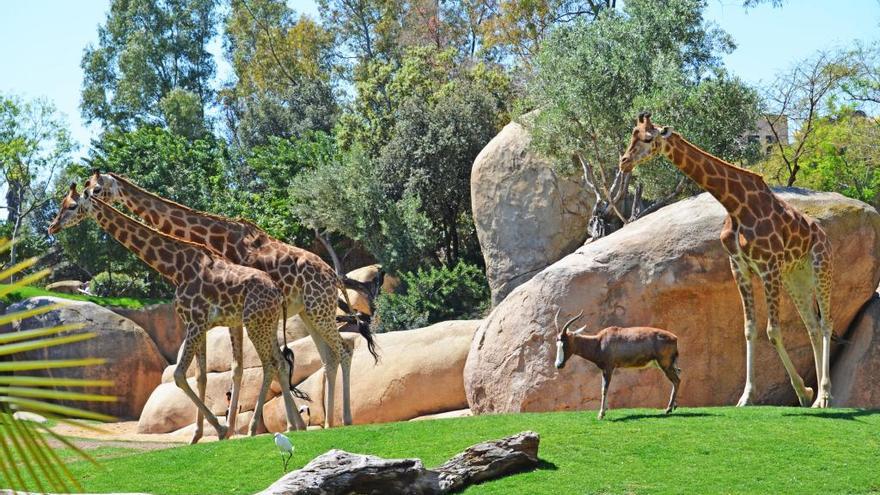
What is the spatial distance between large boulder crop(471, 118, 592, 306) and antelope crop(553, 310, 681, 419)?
14.1m

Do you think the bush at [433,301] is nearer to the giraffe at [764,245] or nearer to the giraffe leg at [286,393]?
the giraffe leg at [286,393]

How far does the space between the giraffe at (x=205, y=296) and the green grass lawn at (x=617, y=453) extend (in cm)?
190

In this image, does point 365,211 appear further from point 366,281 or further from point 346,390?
point 346,390

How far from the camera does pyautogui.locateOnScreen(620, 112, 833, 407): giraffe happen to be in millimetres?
15445

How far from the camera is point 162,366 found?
29.6 m

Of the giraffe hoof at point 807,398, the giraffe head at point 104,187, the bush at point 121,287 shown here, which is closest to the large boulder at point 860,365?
the giraffe hoof at point 807,398

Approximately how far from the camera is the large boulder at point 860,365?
1712cm

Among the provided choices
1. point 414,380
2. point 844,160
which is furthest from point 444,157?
point 844,160

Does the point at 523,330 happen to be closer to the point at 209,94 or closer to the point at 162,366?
the point at 162,366

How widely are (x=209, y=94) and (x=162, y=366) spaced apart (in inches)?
1370

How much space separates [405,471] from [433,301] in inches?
765

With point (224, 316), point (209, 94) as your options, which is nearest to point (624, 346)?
point (224, 316)

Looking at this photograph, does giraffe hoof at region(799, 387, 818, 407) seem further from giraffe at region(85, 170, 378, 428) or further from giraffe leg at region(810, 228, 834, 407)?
giraffe at region(85, 170, 378, 428)

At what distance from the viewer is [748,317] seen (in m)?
15.8
